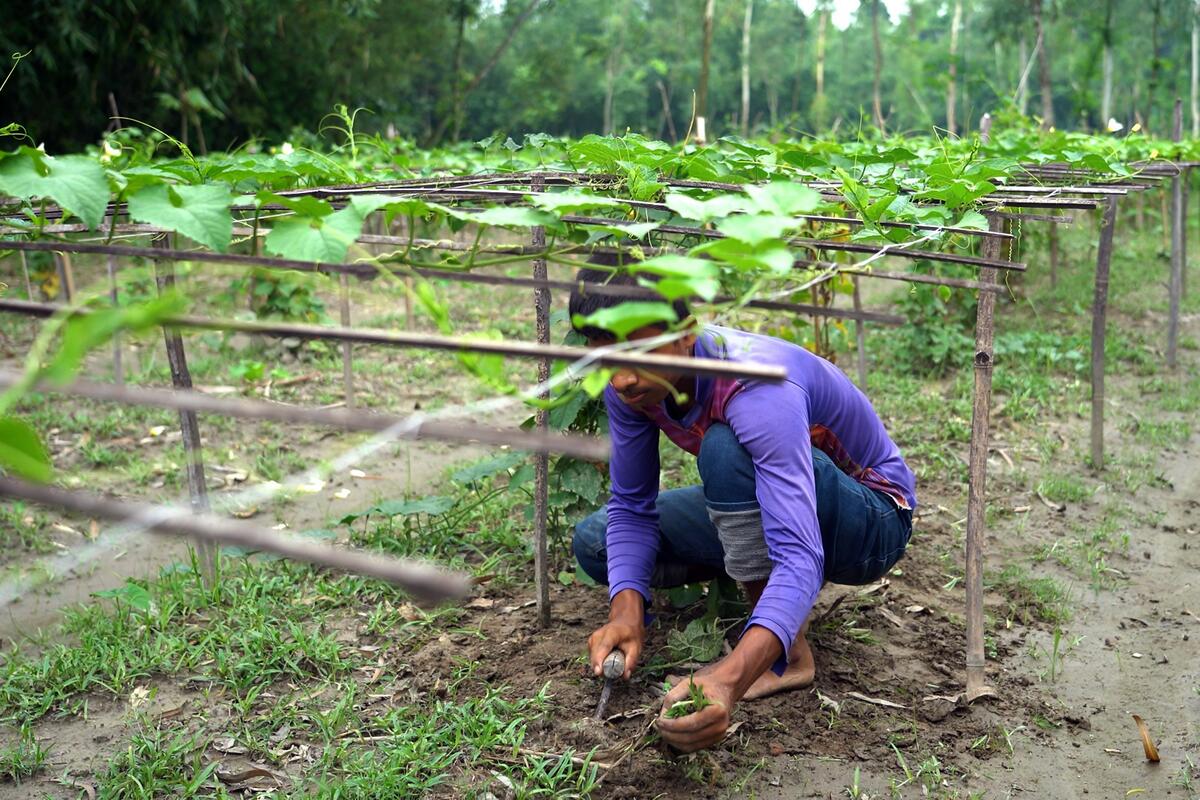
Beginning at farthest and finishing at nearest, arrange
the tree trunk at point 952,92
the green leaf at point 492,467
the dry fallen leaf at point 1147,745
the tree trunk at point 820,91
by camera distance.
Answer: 1. the tree trunk at point 820,91
2. the tree trunk at point 952,92
3. the green leaf at point 492,467
4. the dry fallen leaf at point 1147,745

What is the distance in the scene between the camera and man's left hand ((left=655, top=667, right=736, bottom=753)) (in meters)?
1.86

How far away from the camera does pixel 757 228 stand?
4.17ft

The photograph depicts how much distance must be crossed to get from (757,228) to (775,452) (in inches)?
33.9

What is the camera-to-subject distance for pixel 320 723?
235 cm

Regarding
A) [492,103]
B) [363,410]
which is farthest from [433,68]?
[363,410]

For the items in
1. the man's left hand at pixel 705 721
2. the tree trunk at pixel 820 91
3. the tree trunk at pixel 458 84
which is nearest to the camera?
the man's left hand at pixel 705 721

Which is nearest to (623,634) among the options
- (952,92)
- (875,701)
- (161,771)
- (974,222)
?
(875,701)

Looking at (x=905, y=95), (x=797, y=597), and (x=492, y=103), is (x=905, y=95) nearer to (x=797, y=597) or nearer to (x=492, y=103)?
(x=492, y=103)

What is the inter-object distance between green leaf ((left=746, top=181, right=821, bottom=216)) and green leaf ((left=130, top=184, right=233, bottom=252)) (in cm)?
74

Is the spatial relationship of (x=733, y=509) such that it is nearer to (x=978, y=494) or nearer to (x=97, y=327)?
(x=978, y=494)

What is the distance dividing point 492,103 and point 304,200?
106ft

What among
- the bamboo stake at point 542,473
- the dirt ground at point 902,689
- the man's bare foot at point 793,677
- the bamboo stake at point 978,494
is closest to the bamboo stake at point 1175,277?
the dirt ground at point 902,689

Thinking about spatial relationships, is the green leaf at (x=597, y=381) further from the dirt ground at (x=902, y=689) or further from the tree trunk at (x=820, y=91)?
the tree trunk at (x=820, y=91)

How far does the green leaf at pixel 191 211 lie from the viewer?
148 centimetres
